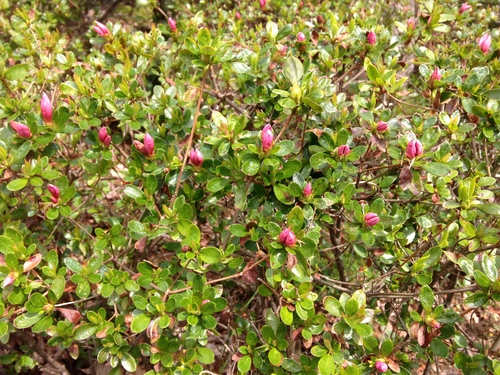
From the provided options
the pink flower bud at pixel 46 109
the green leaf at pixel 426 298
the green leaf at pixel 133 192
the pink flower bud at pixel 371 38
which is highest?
the pink flower bud at pixel 371 38

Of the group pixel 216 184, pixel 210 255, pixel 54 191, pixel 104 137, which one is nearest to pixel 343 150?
pixel 216 184

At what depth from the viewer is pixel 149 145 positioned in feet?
5.13

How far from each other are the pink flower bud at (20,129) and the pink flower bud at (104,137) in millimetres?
259

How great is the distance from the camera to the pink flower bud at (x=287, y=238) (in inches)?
50.7

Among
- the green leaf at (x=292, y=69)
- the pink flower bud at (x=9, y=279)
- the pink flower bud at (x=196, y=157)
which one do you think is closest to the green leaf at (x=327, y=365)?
the pink flower bud at (x=196, y=157)

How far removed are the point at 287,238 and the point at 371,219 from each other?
328 millimetres

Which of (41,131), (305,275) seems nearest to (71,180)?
(41,131)

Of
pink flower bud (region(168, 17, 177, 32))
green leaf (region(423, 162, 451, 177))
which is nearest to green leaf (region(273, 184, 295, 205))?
green leaf (region(423, 162, 451, 177))

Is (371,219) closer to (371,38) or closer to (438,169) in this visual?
(438,169)

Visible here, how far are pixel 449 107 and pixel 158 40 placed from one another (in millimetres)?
1478

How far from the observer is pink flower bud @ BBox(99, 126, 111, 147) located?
167cm

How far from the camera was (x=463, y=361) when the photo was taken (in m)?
1.48

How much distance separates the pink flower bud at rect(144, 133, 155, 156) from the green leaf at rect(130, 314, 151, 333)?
0.60 meters

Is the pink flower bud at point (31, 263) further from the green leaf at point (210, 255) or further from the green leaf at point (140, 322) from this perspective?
the green leaf at point (210, 255)
